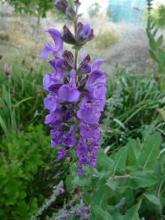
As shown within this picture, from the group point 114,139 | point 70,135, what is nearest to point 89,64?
point 70,135

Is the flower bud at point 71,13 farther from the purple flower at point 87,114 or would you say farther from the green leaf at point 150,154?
the green leaf at point 150,154

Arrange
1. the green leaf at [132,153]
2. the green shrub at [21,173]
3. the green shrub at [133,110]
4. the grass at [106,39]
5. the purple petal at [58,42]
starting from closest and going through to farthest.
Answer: the purple petal at [58,42]
the green leaf at [132,153]
the green shrub at [21,173]
the green shrub at [133,110]
the grass at [106,39]

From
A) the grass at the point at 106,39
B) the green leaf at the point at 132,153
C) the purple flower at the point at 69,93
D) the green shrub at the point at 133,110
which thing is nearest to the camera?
the purple flower at the point at 69,93

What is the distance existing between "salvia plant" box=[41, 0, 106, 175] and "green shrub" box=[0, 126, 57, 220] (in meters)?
0.71

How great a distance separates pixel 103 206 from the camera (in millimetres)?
1534

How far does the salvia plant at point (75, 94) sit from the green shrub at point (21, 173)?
71 cm

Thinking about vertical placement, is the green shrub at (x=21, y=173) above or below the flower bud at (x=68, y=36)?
below

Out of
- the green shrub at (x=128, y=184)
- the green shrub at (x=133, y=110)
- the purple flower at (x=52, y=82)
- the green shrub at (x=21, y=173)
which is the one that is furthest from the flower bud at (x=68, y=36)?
the green shrub at (x=133, y=110)

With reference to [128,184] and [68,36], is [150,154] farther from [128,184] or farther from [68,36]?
[68,36]

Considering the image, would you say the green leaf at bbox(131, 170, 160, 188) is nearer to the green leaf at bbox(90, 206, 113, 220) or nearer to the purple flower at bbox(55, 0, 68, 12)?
the green leaf at bbox(90, 206, 113, 220)

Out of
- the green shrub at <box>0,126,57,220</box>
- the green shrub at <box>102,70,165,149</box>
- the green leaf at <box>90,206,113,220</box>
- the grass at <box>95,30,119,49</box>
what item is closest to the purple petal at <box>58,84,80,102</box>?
the green leaf at <box>90,206,113,220</box>

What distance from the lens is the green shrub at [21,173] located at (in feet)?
6.92

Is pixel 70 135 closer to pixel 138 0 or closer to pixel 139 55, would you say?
pixel 139 55

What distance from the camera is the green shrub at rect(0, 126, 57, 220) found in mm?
2109
